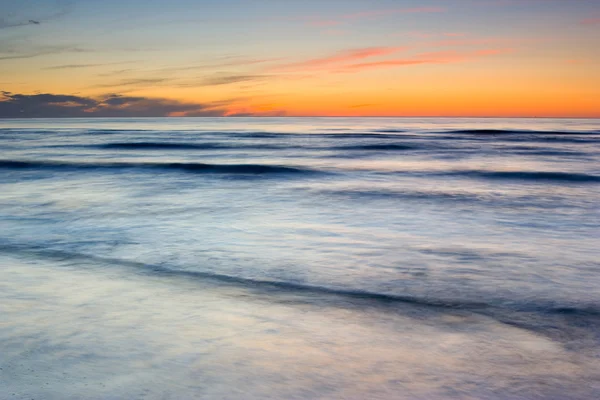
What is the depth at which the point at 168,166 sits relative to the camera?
1806 cm

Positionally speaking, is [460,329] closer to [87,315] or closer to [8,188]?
[87,315]

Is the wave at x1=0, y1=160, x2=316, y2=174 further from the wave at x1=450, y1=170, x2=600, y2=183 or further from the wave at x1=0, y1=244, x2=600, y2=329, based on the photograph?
the wave at x1=0, y1=244, x2=600, y2=329

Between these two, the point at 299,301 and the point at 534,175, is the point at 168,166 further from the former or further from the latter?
the point at 299,301

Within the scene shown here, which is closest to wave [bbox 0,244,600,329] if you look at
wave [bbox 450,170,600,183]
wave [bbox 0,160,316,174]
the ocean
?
the ocean

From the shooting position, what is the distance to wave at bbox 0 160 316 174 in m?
16.5

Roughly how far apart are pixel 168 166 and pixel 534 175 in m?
11.8

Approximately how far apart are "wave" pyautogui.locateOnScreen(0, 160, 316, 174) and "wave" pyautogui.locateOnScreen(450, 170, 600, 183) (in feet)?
16.3

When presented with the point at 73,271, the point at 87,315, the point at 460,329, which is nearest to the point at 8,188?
the point at 73,271

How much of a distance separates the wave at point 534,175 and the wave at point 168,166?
4961 mm

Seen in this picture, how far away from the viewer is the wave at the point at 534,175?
13.8 m

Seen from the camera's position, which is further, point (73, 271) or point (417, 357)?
point (73, 271)

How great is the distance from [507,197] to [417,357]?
8433 mm

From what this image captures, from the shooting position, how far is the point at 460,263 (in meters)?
4.91

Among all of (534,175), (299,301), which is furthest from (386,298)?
(534,175)
